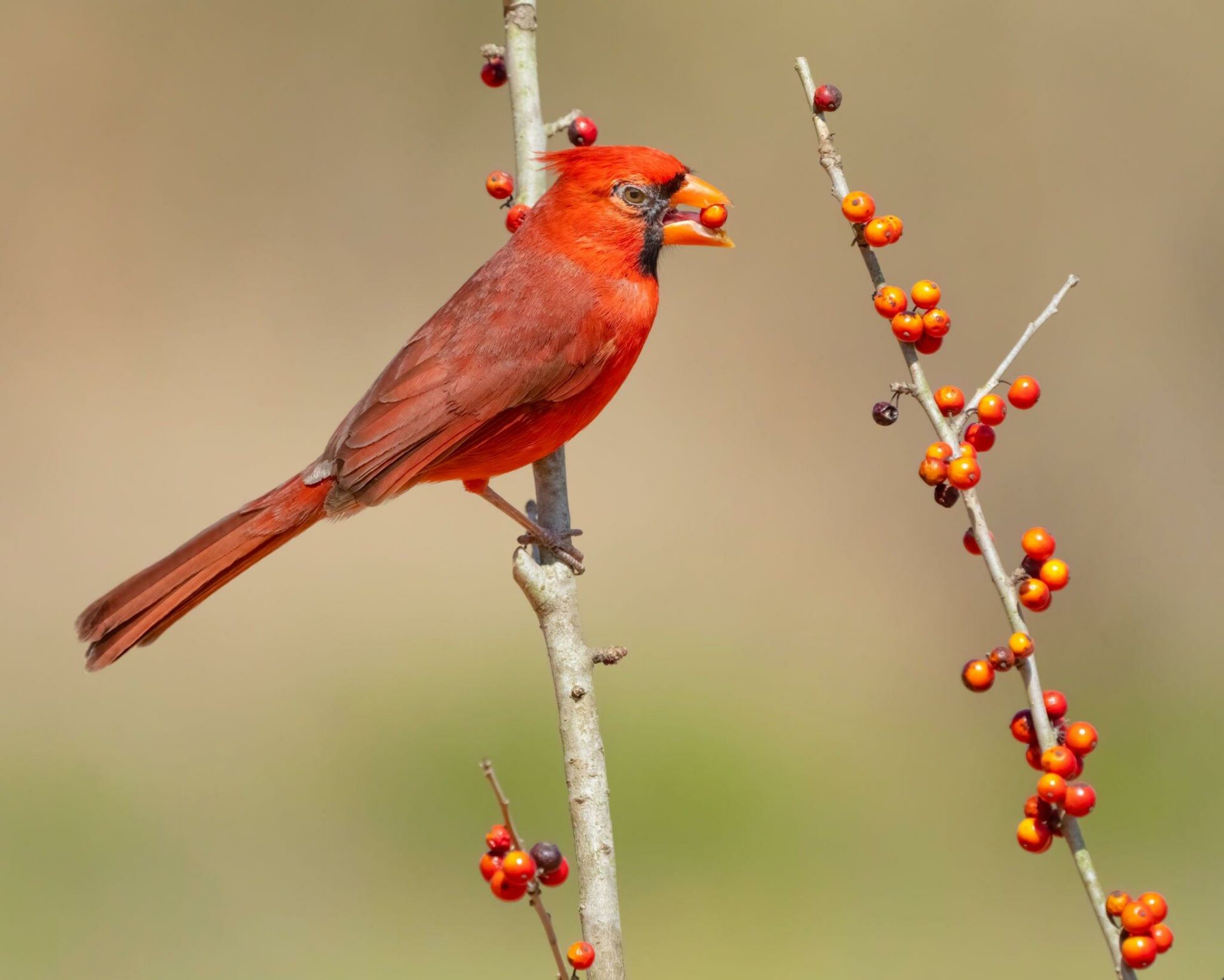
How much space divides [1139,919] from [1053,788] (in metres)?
0.13

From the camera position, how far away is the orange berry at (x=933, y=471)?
4.40 ft

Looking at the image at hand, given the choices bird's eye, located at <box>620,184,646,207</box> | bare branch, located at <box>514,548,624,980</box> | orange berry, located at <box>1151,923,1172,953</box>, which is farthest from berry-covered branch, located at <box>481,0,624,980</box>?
orange berry, located at <box>1151,923,1172,953</box>

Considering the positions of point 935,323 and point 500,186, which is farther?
point 500,186

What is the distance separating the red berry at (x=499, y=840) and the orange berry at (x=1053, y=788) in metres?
0.55

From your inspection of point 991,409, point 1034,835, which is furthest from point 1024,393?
point 1034,835

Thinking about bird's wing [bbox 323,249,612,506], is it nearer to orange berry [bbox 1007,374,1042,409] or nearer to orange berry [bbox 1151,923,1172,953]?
orange berry [bbox 1007,374,1042,409]

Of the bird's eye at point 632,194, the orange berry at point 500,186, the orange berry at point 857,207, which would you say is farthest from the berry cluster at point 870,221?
the bird's eye at point 632,194

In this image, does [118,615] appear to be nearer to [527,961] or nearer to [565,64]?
[527,961]

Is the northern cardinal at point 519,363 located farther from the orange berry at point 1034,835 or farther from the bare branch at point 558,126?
the orange berry at point 1034,835

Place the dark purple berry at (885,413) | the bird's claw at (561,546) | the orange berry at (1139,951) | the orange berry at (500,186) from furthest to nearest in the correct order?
the orange berry at (500,186) < the bird's claw at (561,546) < the dark purple berry at (885,413) < the orange berry at (1139,951)

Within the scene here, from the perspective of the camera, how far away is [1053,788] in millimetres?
1271

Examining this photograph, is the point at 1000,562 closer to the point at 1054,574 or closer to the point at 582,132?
the point at 1054,574

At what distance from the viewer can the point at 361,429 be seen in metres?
2.64

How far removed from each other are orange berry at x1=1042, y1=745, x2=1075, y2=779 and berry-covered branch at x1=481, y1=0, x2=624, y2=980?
18.5 inches
